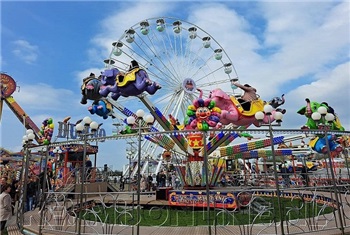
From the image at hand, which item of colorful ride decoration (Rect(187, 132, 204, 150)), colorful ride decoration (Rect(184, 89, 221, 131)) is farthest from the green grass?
colorful ride decoration (Rect(184, 89, 221, 131))

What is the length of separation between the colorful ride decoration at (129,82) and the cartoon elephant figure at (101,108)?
2.85 metres

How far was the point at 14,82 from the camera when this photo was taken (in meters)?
27.2

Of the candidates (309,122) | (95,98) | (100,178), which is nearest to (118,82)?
(95,98)

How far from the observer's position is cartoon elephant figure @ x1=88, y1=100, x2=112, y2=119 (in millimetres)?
12750

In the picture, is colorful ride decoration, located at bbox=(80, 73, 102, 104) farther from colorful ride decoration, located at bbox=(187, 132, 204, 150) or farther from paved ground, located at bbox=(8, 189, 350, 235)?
paved ground, located at bbox=(8, 189, 350, 235)

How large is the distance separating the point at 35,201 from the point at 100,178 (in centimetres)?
508

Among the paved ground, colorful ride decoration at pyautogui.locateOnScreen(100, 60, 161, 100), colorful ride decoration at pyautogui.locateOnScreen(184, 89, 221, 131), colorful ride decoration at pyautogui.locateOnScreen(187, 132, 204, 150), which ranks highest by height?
colorful ride decoration at pyautogui.locateOnScreen(100, 60, 161, 100)

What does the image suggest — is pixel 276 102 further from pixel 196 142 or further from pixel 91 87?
pixel 91 87

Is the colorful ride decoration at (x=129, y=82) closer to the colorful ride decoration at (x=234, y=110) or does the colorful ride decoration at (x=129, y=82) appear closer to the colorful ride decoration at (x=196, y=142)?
the colorful ride decoration at (x=234, y=110)

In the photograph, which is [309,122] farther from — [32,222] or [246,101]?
[32,222]

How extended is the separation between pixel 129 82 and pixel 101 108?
12.7 feet

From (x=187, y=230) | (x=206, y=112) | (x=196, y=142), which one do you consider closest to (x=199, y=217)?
(x=187, y=230)

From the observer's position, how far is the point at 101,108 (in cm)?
1282

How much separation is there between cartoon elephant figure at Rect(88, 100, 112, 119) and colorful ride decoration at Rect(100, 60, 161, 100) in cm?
285
